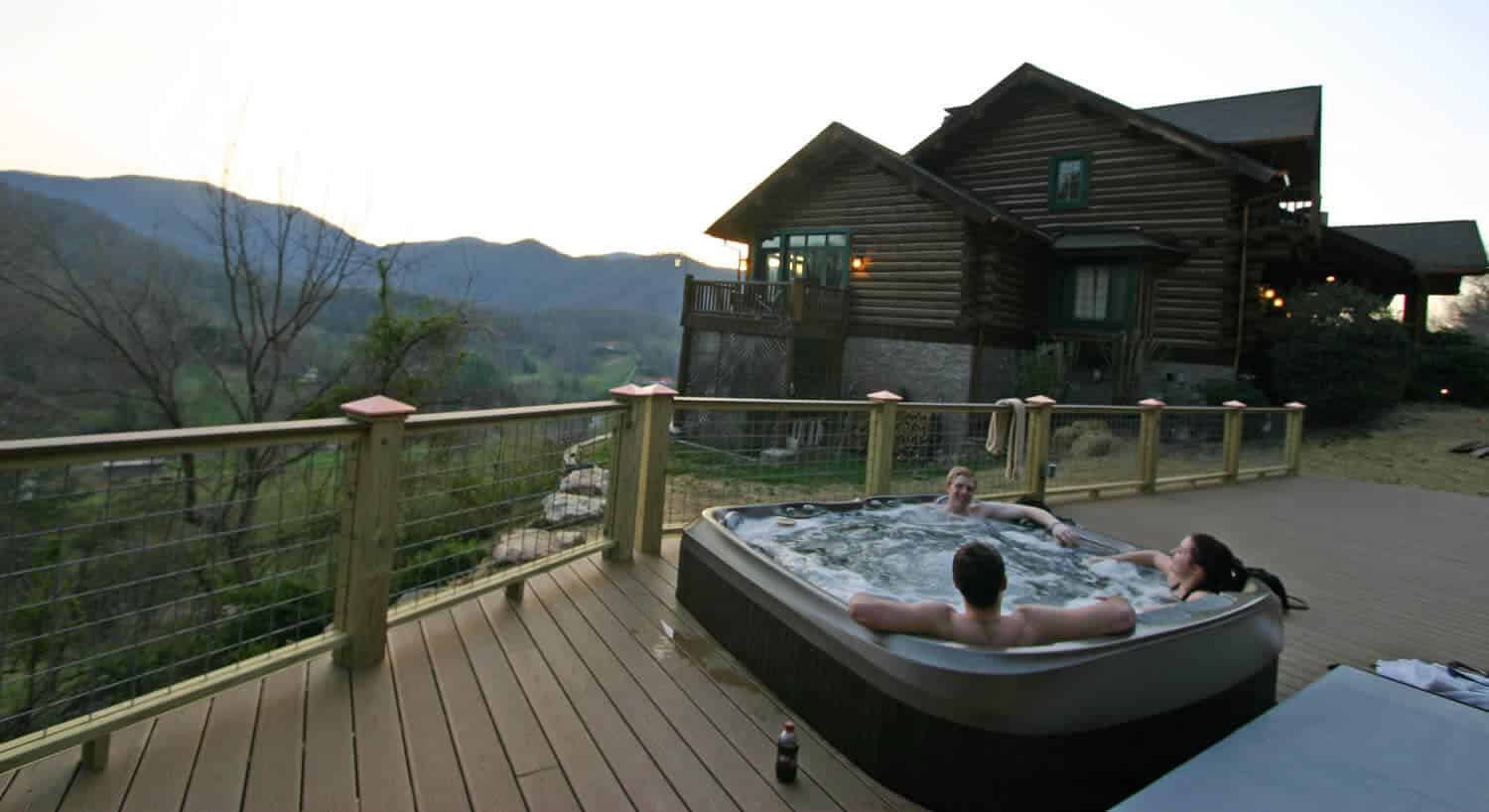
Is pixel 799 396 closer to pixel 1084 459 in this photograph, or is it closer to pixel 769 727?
pixel 1084 459

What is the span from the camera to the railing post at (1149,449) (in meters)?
7.76

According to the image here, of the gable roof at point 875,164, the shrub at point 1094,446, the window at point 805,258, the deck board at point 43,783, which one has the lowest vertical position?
the deck board at point 43,783

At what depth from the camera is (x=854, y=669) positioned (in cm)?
242

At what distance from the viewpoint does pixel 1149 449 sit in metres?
7.82

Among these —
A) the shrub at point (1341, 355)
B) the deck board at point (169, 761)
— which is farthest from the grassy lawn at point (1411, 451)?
the deck board at point (169, 761)

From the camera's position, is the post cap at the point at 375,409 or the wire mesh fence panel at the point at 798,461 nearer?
the post cap at the point at 375,409

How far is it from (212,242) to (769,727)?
33.8 ft

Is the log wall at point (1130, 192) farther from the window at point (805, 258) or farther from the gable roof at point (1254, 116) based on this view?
the window at point (805, 258)

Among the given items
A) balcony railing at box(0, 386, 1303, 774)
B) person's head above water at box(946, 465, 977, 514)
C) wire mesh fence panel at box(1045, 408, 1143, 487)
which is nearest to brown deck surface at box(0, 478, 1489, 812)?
balcony railing at box(0, 386, 1303, 774)

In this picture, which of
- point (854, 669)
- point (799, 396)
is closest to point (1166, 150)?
point (799, 396)

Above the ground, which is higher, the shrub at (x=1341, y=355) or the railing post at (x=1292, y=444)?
the shrub at (x=1341, y=355)

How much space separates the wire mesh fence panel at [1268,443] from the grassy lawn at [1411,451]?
99cm

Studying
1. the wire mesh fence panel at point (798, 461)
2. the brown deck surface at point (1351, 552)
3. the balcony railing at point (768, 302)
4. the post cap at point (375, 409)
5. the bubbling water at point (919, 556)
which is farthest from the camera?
the balcony railing at point (768, 302)

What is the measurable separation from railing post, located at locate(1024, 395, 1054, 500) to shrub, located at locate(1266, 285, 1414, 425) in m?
9.69
